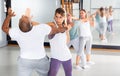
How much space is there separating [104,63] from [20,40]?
335cm

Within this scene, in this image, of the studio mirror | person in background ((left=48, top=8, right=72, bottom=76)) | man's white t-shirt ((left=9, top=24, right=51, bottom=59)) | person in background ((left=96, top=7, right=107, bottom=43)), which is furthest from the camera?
person in background ((left=96, top=7, right=107, bottom=43))

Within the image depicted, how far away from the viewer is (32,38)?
2766 mm

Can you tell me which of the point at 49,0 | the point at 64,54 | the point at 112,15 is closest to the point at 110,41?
the point at 112,15

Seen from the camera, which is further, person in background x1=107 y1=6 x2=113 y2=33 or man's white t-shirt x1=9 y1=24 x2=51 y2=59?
person in background x1=107 y1=6 x2=113 y2=33

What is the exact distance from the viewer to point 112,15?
7211mm

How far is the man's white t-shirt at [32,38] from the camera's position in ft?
9.08

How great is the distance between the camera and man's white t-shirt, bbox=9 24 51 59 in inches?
109

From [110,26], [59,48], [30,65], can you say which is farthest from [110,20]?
[30,65]

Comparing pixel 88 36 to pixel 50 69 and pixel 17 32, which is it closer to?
pixel 50 69

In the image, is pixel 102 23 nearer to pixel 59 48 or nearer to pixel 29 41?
pixel 59 48

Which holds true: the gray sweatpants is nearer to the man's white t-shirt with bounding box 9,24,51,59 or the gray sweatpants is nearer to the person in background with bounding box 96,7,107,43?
the man's white t-shirt with bounding box 9,24,51,59

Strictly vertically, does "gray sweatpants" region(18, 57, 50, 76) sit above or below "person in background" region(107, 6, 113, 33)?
below

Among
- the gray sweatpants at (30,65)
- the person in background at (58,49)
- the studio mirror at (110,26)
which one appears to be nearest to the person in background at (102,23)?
the studio mirror at (110,26)

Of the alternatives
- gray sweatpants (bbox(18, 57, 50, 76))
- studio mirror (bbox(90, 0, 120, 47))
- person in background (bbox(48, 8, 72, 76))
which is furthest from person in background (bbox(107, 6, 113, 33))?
gray sweatpants (bbox(18, 57, 50, 76))
